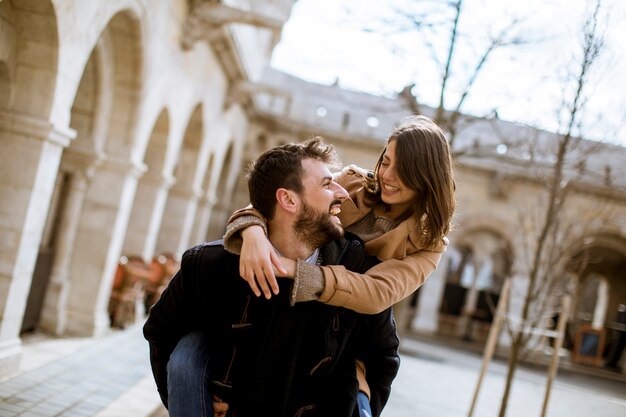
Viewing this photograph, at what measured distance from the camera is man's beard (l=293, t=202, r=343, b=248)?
7.32 ft

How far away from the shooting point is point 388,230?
2.48 m

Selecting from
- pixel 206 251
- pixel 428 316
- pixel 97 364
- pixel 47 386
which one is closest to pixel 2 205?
pixel 47 386

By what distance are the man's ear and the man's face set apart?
23 mm

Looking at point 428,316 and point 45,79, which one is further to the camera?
point 428,316

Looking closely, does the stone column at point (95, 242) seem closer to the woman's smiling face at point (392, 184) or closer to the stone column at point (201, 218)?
the woman's smiling face at point (392, 184)

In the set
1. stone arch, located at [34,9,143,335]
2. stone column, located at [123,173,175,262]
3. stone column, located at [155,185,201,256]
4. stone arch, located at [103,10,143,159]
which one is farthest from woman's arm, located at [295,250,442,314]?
stone column, located at [155,185,201,256]

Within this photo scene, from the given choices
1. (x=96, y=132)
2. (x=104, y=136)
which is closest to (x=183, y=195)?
(x=104, y=136)

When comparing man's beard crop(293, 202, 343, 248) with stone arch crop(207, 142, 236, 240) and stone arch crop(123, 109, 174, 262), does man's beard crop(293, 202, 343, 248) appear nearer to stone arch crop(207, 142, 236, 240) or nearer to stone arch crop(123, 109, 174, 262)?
stone arch crop(123, 109, 174, 262)

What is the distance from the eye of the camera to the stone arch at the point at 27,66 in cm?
547

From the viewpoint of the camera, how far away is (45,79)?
18.2 ft

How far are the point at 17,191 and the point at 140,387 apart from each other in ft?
6.70

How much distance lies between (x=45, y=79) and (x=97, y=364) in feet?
9.97

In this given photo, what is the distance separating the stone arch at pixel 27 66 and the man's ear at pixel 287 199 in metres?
3.91

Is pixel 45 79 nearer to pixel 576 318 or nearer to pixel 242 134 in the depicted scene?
pixel 242 134
